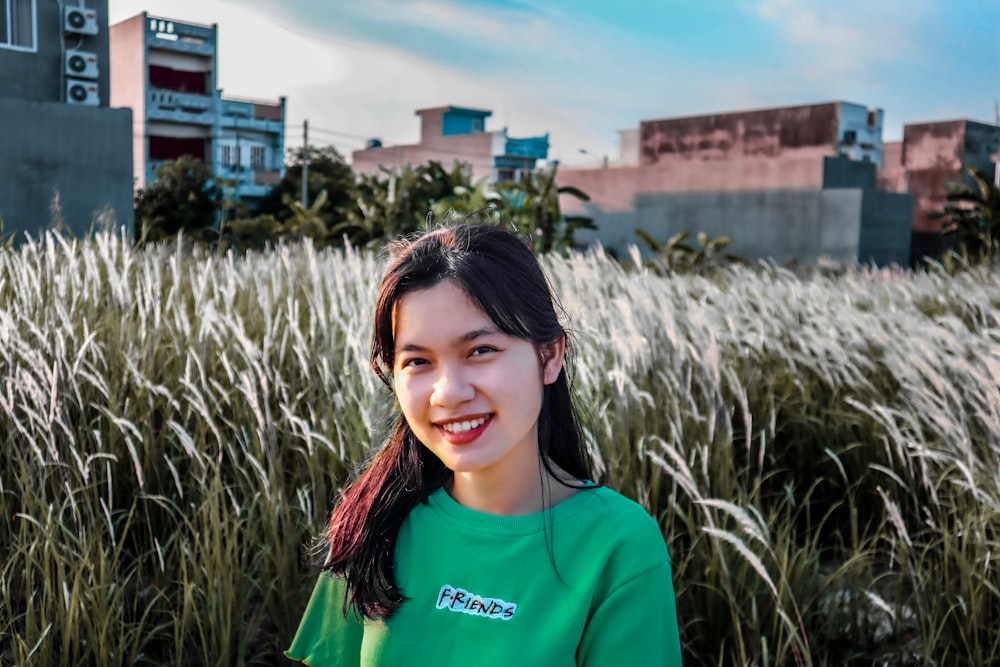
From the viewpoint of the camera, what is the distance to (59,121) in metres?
12.0

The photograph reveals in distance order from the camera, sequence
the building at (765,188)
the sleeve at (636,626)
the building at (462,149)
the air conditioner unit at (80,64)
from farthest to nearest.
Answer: the building at (462,149) → the building at (765,188) → the air conditioner unit at (80,64) → the sleeve at (636,626)

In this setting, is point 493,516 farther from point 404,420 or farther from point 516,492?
point 404,420

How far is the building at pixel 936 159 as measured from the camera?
28.4 metres

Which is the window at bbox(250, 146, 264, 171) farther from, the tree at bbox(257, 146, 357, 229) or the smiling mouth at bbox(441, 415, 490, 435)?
the smiling mouth at bbox(441, 415, 490, 435)

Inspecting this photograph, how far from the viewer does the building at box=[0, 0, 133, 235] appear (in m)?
11.7

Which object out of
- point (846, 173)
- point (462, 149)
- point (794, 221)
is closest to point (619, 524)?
point (794, 221)

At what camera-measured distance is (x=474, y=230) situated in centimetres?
113

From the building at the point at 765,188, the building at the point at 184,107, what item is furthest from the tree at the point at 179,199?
the building at the point at 765,188

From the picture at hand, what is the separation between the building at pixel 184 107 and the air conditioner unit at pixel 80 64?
57.1 feet

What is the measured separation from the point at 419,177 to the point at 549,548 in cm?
1406

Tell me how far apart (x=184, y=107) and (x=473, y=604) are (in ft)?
110

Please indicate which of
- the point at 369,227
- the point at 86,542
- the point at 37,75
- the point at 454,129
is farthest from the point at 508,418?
the point at 454,129

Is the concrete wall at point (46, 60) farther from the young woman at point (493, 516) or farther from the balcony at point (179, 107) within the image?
the balcony at point (179, 107)

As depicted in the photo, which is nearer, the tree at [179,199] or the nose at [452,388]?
the nose at [452,388]
